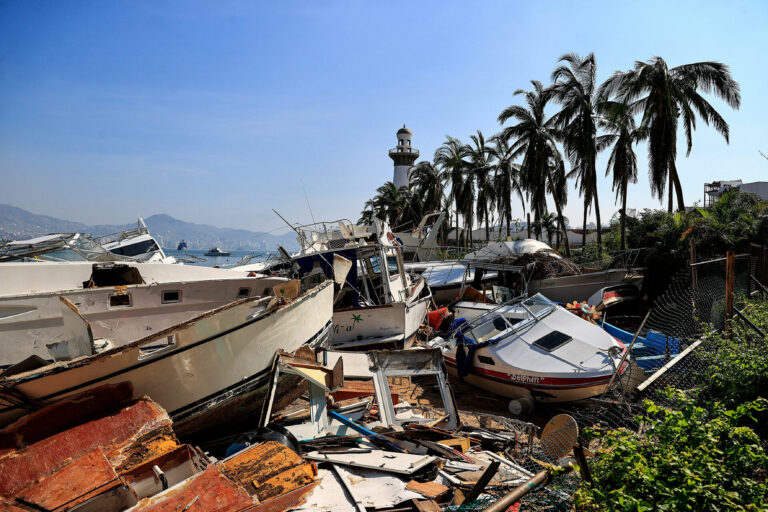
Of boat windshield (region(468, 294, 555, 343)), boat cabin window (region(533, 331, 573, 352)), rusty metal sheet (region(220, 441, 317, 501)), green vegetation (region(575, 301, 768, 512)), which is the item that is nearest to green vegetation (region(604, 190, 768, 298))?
boat windshield (region(468, 294, 555, 343))

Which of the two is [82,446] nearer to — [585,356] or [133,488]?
[133,488]

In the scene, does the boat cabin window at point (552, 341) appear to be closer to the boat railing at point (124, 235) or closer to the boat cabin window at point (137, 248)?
the boat cabin window at point (137, 248)

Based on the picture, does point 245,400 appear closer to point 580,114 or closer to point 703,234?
point 703,234

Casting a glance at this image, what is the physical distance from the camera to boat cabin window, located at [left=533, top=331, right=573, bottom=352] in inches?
328

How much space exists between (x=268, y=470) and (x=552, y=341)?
6.75 m

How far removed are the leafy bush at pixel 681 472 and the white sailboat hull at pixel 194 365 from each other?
4.12 metres

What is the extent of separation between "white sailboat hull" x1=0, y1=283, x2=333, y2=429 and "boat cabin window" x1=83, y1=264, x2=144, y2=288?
333cm

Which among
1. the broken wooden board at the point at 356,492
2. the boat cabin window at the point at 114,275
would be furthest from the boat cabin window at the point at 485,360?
the boat cabin window at the point at 114,275

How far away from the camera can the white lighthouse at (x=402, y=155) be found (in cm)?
5969

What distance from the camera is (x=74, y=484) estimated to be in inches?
129

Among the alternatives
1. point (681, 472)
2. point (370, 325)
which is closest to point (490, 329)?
point (370, 325)

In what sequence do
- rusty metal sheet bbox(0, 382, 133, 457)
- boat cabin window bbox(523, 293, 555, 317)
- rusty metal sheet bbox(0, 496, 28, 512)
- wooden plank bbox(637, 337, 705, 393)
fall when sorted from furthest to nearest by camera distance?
1. boat cabin window bbox(523, 293, 555, 317)
2. wooden plank bbox(637, 337, 705, 393)
3. rusty metal sheet bbox(0, 382, 133, 457)
4. rusty metal sheet bbox(0, 496, 28, 512)

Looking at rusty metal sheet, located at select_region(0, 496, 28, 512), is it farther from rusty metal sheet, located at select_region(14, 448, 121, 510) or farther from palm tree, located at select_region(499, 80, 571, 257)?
palm tree, located at select_region(499, 80, 571, 257)

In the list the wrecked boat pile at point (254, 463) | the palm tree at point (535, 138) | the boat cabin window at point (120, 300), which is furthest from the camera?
the palm tree at point (535, 138)
